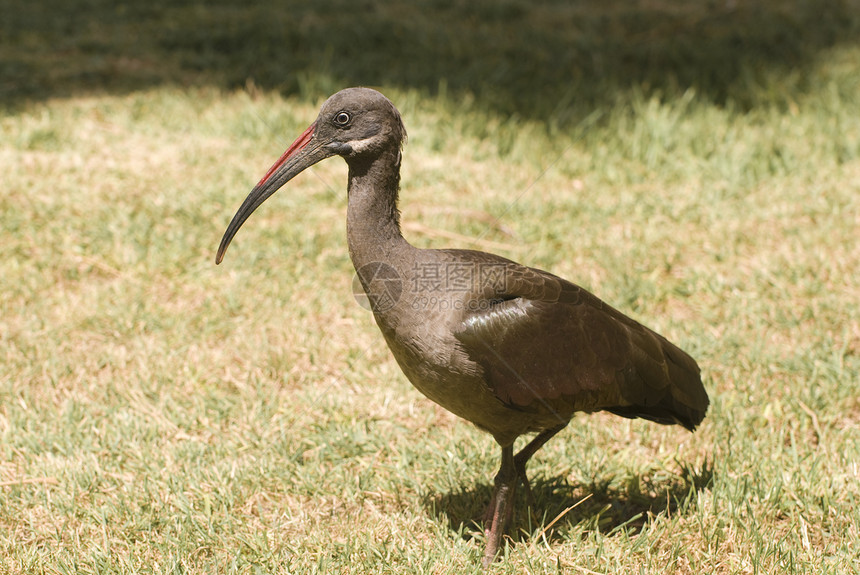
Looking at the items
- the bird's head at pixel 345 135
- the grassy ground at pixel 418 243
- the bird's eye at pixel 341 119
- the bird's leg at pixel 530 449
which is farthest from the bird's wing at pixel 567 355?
the bird's eye at pixel 341 119

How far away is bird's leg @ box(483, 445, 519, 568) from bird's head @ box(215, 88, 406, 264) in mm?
1262

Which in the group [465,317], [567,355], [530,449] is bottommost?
[530,449]

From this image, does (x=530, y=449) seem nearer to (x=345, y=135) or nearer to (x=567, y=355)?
(x=567, y=355)

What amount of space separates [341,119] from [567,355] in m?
1.21

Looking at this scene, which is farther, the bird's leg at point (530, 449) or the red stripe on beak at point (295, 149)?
the bird's leg at point (530, 449)

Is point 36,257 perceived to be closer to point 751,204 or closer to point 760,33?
point 751,204

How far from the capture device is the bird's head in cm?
308

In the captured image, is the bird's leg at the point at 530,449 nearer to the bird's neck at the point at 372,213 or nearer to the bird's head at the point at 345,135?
the bird's neck at the point at 372,213

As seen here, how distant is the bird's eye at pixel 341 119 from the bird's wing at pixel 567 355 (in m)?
0.80

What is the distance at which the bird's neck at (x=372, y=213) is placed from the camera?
3121mm

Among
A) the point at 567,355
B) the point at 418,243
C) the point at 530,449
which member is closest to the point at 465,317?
the point at 567,355

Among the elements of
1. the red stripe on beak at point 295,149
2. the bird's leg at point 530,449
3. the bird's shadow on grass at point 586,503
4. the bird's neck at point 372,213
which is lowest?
the bird's shadow on grass at point 586,503

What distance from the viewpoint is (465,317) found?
3.07m

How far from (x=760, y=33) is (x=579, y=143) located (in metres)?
2.90
